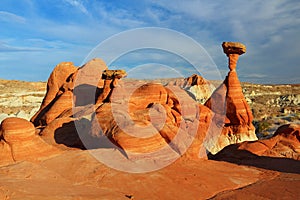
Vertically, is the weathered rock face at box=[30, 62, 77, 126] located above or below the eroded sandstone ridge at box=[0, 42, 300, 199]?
above

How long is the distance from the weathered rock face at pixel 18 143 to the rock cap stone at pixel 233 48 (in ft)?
58.3

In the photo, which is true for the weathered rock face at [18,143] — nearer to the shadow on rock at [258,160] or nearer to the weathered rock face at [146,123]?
the weathered rock face at [146,123]

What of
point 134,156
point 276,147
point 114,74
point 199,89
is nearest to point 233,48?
point 276,147

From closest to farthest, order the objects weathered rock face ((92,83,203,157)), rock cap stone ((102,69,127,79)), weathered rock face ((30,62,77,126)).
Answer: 1. weathered rock face ((92,83,203,157))
2. rock cap stone ((102,69,127,79))
3. weathered rock face ((30,62,77,126))

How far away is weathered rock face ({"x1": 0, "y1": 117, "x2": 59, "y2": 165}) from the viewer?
11.1 m

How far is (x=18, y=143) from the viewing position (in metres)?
11.4

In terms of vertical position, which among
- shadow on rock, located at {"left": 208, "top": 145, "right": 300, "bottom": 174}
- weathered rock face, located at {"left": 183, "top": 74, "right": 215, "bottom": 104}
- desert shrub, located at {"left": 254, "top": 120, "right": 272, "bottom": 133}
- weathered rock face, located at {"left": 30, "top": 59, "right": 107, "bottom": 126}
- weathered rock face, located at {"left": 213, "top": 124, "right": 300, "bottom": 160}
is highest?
weathered rock face, located at {"left": 183, "top": 74, "right": 215, "bottom": 104}

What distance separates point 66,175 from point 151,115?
6239mm

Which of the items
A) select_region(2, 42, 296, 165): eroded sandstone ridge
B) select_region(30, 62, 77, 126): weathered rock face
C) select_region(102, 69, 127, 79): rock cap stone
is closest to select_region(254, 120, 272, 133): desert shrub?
select_region(2, 42, 296, 165): eroded sandstone ridge

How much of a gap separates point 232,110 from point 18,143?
17415 mm

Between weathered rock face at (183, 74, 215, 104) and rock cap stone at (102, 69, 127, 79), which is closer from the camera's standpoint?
rock cap stone at (102, 69, 127, 79)

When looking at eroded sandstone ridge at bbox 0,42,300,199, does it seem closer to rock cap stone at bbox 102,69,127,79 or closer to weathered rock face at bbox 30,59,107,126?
weathered rock face at bbox 30,59,107,126

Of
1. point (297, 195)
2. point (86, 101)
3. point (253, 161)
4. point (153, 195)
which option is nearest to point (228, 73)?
point (253, 161)

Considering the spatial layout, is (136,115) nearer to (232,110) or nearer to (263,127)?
(232,110)
